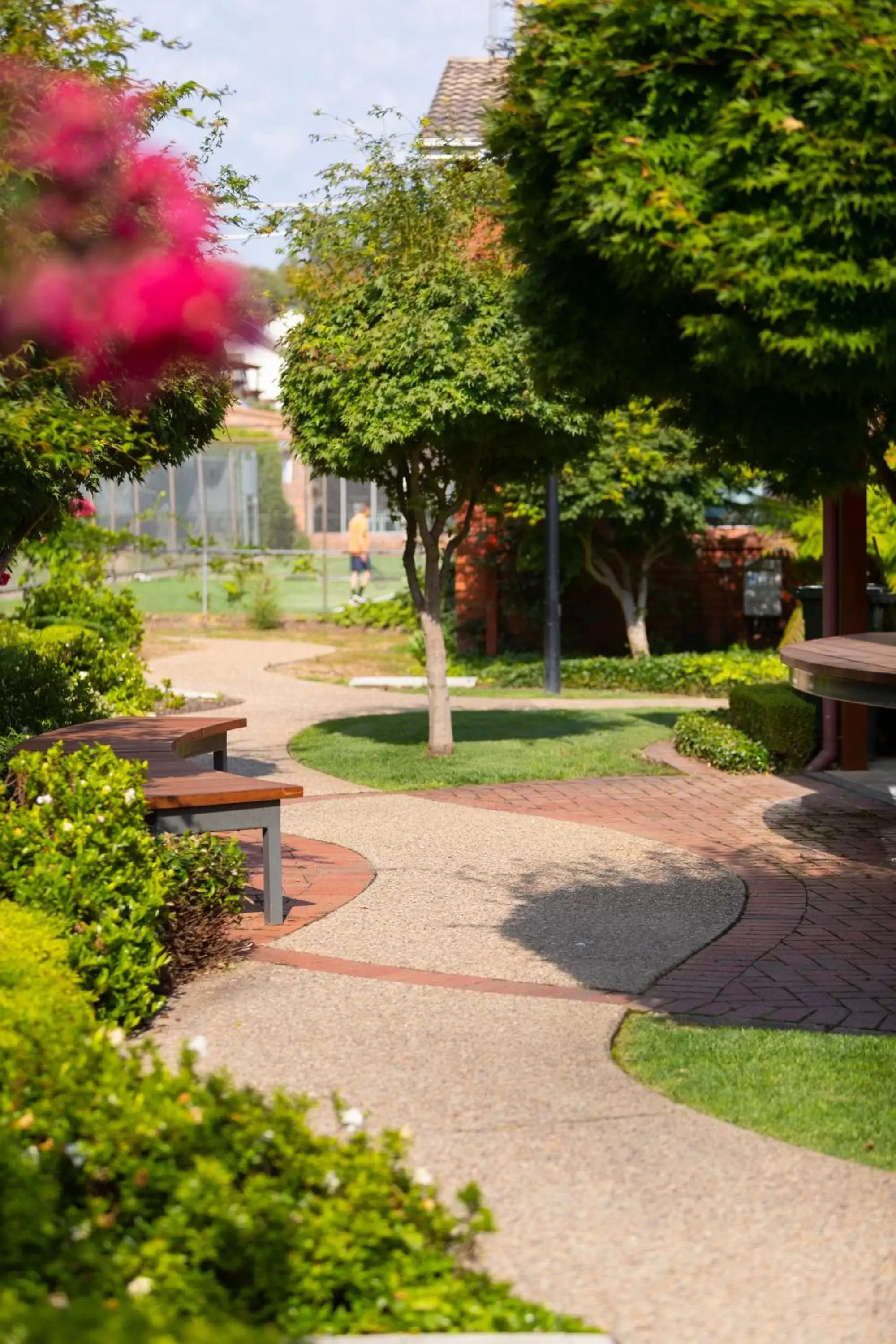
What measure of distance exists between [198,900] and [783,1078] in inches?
103

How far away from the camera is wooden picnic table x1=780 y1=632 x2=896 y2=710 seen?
22.2 ft

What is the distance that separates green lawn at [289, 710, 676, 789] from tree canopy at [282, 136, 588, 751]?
161cm

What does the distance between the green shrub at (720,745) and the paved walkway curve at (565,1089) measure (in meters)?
2.83

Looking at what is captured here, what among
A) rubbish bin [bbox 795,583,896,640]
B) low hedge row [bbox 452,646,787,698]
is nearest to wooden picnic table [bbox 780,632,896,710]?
rubbish bin [bbox 795,583,896,640]

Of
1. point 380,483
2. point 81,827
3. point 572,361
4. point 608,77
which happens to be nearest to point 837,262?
point 608,77

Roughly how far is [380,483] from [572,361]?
25.0ft

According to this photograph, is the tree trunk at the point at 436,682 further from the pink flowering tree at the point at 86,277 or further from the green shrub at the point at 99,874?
the pink flowering tree at the point at 86,277

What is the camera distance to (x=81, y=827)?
5.59 m

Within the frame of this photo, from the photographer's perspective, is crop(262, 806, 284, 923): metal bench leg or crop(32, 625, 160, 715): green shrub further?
crop(32, 625, 160, 715): green shrub

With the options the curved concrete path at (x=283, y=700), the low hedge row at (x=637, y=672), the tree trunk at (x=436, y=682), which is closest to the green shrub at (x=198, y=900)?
the curved concrete path at (x=283, y=700)

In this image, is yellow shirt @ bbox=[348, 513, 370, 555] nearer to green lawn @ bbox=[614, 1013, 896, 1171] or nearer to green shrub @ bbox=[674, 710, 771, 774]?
green shrub @ bbox=[674, 710, 771, 774]

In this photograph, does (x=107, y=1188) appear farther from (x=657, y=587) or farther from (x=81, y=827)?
(x=657, y=587)

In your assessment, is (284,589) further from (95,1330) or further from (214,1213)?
(95,1330)

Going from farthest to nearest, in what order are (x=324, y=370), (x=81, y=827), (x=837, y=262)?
(x=324, y=370) → (x=81, y=827) → (x=837, y=262)
